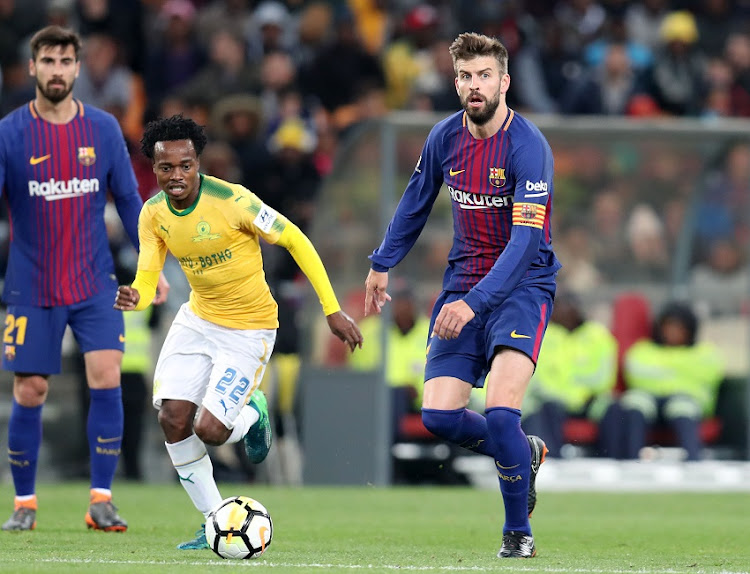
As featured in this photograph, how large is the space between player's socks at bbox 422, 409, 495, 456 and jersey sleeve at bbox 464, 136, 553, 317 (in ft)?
1.74

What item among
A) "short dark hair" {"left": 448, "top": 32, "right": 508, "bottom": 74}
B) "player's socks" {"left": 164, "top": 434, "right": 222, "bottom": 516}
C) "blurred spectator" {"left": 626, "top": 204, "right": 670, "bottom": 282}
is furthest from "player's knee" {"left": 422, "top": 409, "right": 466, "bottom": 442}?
"blurred spectator" {"left": 626, "top": 204, "right": 670, "bottom": 282}

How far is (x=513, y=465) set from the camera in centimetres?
706

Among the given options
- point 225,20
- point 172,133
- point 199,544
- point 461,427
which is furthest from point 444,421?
point 225,20

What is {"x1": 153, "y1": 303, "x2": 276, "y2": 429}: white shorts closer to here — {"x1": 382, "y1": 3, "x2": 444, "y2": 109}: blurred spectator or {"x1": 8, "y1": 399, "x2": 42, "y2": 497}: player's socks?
{"x1": 8, "y1": 399, "x2": 42, "y2": 497}: player's socks

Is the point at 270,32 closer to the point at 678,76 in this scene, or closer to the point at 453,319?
the point at 678,76

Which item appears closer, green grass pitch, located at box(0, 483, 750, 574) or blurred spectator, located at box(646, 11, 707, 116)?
green grass pitch, located at box(0, 483, 750, 574)

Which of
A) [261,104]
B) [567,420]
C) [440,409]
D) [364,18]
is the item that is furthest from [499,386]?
[364,18]

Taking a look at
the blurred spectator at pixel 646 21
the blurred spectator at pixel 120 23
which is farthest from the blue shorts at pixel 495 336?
the blurred spectator at pixel 646 21

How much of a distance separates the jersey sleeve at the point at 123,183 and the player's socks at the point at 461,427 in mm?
2205

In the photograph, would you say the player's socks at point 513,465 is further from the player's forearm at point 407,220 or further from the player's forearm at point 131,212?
the player's forearm at point 131,212

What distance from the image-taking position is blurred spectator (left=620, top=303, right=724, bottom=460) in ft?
43.3

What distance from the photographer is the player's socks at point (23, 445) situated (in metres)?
8.35

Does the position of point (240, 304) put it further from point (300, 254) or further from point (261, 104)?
point (261, 104)

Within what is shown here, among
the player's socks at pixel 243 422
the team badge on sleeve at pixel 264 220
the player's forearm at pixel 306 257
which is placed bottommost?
the player's socks at pixel 243 422
